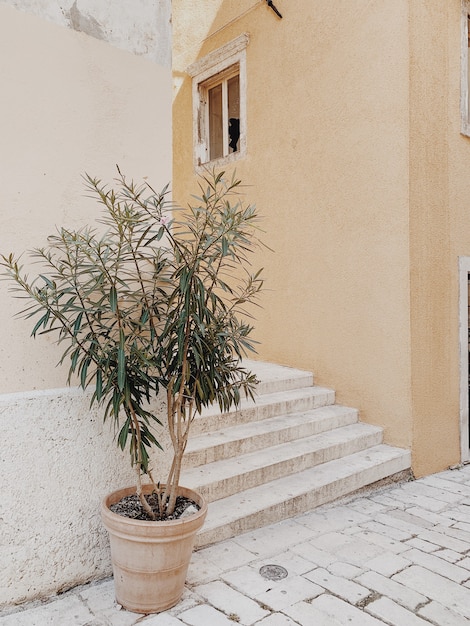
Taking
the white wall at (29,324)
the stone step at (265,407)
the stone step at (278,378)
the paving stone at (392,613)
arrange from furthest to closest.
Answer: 1. the stone step at (278,378)
2. the stone step at (265,407)
3. the white wall at (29,324)
4. the paving stone at (392,613)

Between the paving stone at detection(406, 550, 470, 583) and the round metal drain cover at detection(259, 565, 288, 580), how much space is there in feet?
2.76

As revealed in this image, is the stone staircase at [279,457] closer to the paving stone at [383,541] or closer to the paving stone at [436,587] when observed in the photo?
the paving stone at [383,541]

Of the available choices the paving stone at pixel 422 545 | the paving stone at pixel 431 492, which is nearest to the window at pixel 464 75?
the paving stone at pixel 431 492

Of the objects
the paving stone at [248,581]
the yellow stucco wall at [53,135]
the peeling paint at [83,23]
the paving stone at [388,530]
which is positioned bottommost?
the paving stone at [388,530]

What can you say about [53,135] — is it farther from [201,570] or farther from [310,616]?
[310,616]

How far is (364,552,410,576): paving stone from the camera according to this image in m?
3.09

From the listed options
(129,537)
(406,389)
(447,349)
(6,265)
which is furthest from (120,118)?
(447,349)

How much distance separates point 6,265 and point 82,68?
1.26 meters

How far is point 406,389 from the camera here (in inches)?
189

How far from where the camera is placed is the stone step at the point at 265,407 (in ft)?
14.0

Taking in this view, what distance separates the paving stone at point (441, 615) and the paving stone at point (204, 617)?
1002mm

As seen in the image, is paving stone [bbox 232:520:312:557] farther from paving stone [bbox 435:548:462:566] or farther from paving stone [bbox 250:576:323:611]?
paving stone [bbox 435:548:462:566]

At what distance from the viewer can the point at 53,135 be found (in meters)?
2.88

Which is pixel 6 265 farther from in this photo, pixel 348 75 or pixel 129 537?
pixel 348 75
